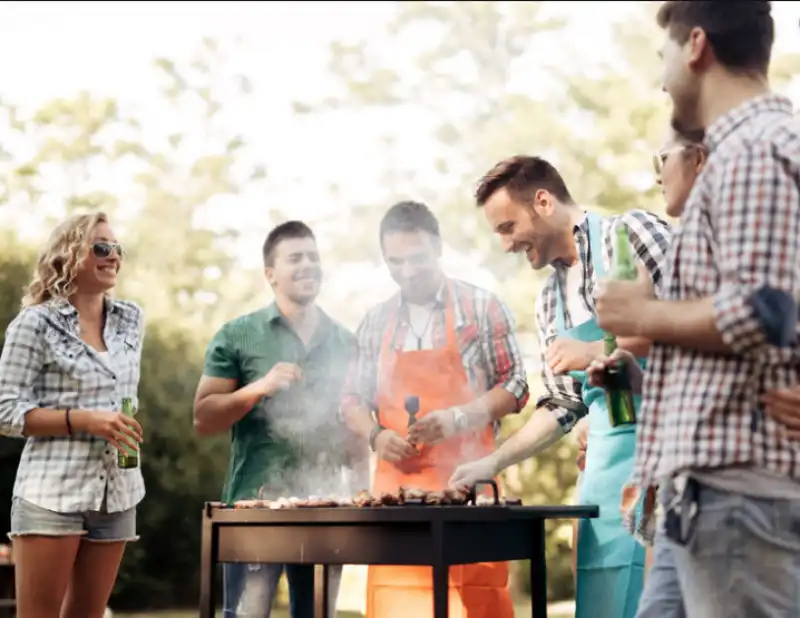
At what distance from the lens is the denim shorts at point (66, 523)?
3.95m

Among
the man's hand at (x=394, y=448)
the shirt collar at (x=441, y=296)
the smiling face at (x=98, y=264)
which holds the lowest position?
the man's hand at (x=394, y=448)

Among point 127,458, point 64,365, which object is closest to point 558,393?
point 127,458

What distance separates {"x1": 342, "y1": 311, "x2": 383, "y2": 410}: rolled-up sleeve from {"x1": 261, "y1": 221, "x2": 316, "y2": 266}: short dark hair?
450mm

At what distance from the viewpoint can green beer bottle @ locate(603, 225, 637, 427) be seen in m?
2.59

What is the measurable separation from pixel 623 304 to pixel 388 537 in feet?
4.81

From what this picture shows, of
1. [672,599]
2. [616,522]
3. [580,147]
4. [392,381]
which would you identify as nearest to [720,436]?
[672,599]

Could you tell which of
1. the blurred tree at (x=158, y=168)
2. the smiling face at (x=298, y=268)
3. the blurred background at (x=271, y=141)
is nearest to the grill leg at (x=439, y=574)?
the smiling face at (x=298, y=268)

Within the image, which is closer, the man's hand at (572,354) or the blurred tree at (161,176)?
the man's hand at (572,354)

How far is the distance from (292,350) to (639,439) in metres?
2.82

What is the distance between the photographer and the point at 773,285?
1789 mm

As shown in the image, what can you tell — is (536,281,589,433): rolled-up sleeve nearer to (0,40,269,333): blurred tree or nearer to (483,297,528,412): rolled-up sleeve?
(483,297,528,412): rolled-up sleeve

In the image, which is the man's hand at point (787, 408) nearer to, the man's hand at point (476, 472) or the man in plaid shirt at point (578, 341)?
the man in plaid shirt at point (578, 341)

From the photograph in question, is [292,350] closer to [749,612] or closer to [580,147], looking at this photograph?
[749,612]

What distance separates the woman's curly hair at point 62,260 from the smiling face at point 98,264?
0.02 m
